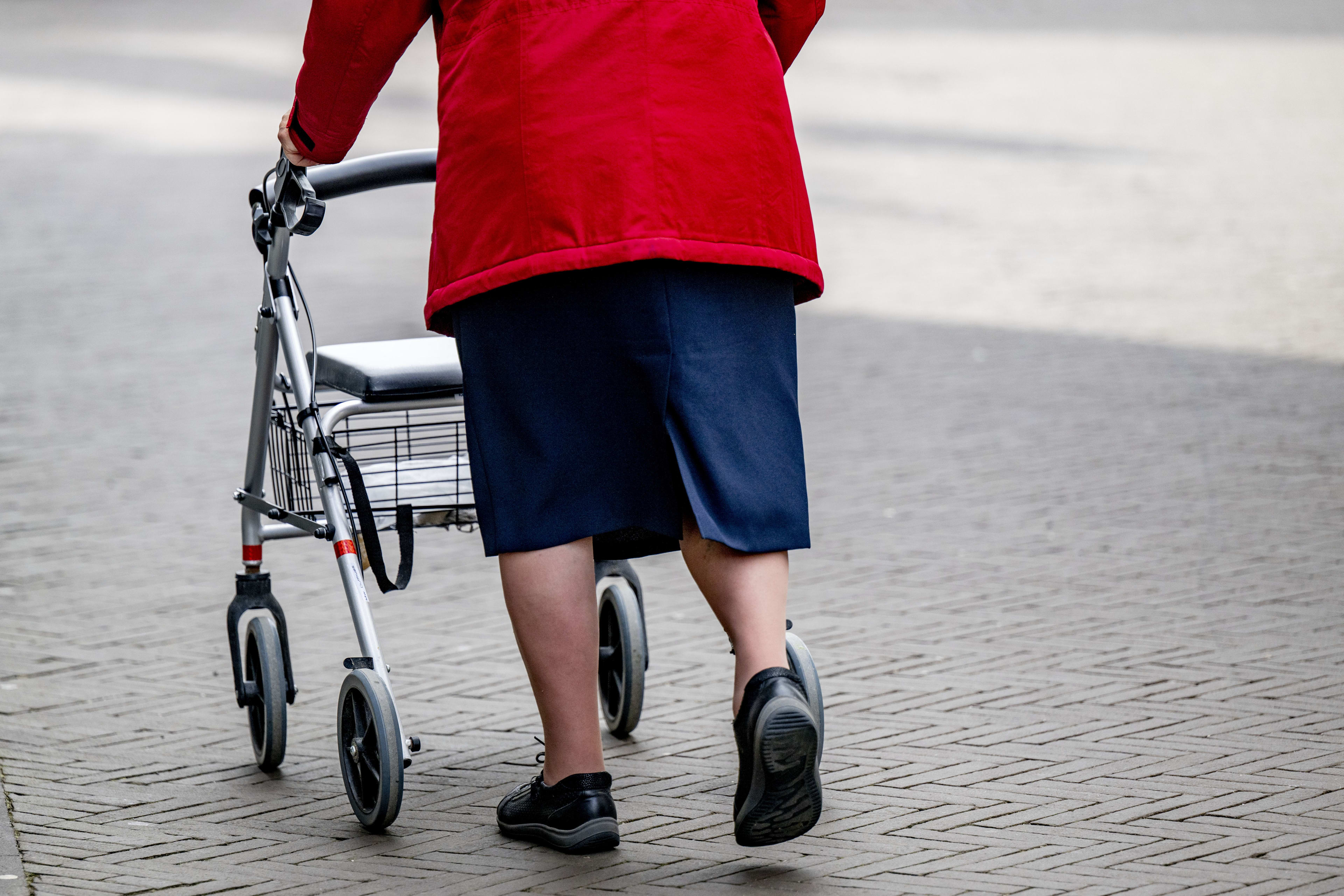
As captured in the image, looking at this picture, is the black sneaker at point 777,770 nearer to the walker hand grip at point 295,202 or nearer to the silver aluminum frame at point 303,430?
the silver aluminum frame at point 303,430

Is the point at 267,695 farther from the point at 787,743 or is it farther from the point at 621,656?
the point at 787,743

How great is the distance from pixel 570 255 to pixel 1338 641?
2600mm

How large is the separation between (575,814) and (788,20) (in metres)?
1.49

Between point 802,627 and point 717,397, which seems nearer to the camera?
point 717,397

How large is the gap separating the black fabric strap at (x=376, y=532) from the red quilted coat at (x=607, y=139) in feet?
1.56

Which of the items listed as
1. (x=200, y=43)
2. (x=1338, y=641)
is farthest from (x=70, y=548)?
(x=200, y=43)

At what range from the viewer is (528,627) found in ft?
10.5

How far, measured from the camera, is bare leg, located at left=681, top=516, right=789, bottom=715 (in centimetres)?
307

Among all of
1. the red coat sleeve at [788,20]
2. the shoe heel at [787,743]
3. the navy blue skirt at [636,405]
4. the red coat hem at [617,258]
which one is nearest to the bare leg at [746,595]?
the navy blue skirt at [636,405]

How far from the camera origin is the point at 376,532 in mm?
3387

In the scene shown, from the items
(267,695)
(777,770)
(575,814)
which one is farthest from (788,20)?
(267,695)

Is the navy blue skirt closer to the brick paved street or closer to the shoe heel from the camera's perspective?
the shoe heel

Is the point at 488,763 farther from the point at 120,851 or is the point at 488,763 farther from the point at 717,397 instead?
the point at 717,397

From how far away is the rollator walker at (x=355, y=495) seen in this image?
11.1ft
